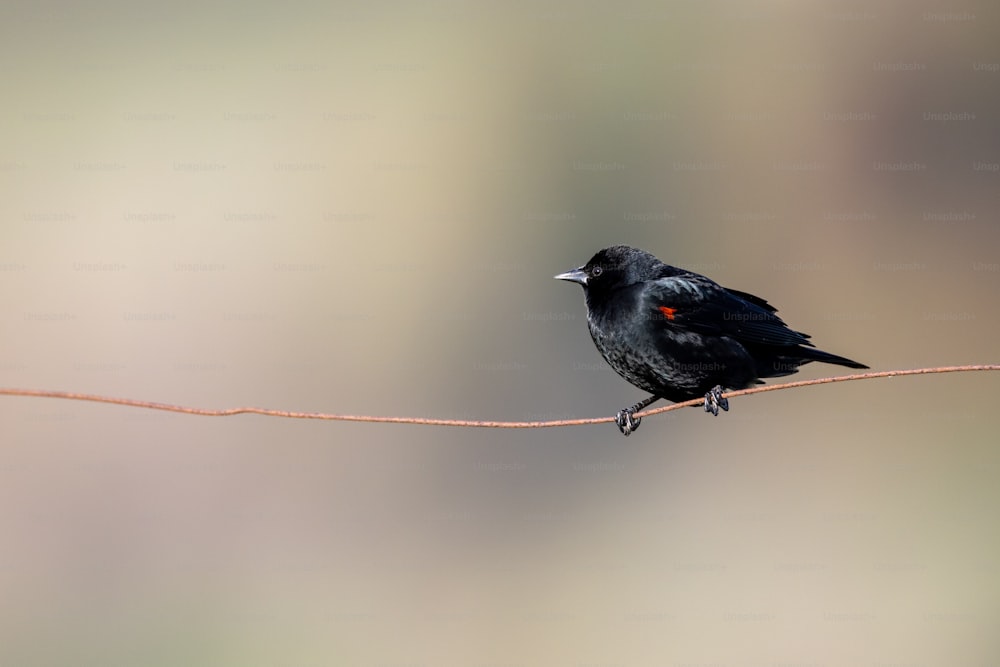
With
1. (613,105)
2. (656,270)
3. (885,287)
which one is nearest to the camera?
(656,270)

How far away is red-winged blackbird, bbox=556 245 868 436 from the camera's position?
647 centimetres

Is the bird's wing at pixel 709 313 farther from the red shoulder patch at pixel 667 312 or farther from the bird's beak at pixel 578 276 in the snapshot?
the bird's beak at pixel 578 276

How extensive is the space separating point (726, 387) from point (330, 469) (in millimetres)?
18106

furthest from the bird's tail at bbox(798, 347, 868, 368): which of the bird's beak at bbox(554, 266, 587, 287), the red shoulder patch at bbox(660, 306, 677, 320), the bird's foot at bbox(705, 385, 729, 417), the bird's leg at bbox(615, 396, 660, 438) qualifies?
the bird's beak at bbox(554, 266, 587, 287)

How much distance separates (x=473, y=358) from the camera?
26.1 m

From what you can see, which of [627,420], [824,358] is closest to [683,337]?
[627,420]

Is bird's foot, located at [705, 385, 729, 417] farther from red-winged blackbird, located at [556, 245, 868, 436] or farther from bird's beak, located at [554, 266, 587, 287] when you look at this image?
bird's beak, located at [554, 266, 587, 287]

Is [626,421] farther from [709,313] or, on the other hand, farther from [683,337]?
[709,313]

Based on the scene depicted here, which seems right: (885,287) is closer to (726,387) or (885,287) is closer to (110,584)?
(110,584)

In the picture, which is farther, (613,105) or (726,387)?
(613,105)

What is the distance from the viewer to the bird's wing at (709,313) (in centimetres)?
658

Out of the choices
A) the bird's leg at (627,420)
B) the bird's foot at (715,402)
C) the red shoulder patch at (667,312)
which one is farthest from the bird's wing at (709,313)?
the bird's leg at (627,420)

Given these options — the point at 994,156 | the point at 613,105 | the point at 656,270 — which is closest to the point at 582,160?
the point at 613,105

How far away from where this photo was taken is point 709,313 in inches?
265
